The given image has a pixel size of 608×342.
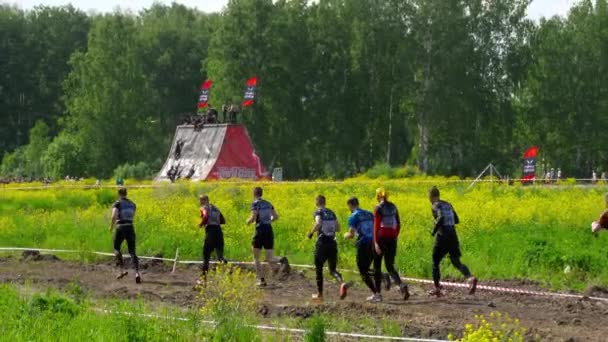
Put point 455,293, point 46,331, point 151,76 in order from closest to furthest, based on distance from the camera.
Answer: point 46,331 < point 455,293 < point 151,76

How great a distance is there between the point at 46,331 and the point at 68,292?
14.4 ft

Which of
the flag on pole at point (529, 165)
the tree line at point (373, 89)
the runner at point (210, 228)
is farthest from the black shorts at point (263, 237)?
the tree line at point (373, 89)

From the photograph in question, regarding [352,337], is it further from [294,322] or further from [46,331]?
[46,331]

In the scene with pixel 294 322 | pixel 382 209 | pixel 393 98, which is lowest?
pixel 294 322

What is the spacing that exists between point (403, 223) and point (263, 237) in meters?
7.24

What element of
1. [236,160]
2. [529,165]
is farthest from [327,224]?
[236,160]

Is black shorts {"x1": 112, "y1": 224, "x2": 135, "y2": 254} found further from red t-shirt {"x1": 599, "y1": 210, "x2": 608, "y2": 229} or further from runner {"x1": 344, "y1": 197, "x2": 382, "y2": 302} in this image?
red t-shirt {"x1": 599, "y1": 210, "x2": 608, "y2": 229}

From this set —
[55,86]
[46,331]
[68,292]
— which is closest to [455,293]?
[68,292]

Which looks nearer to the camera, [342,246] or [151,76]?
[342,246]

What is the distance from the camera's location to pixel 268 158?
7106 cm

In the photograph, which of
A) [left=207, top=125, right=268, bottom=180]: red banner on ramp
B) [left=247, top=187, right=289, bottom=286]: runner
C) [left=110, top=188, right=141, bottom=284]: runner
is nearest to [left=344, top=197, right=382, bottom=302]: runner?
[left=247, top=187, right=289, bottom=286]: runner

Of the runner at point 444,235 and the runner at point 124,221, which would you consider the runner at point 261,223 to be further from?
the runner at point 444,235

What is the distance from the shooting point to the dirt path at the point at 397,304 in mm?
13312

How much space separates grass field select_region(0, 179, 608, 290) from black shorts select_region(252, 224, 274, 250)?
2.72m
